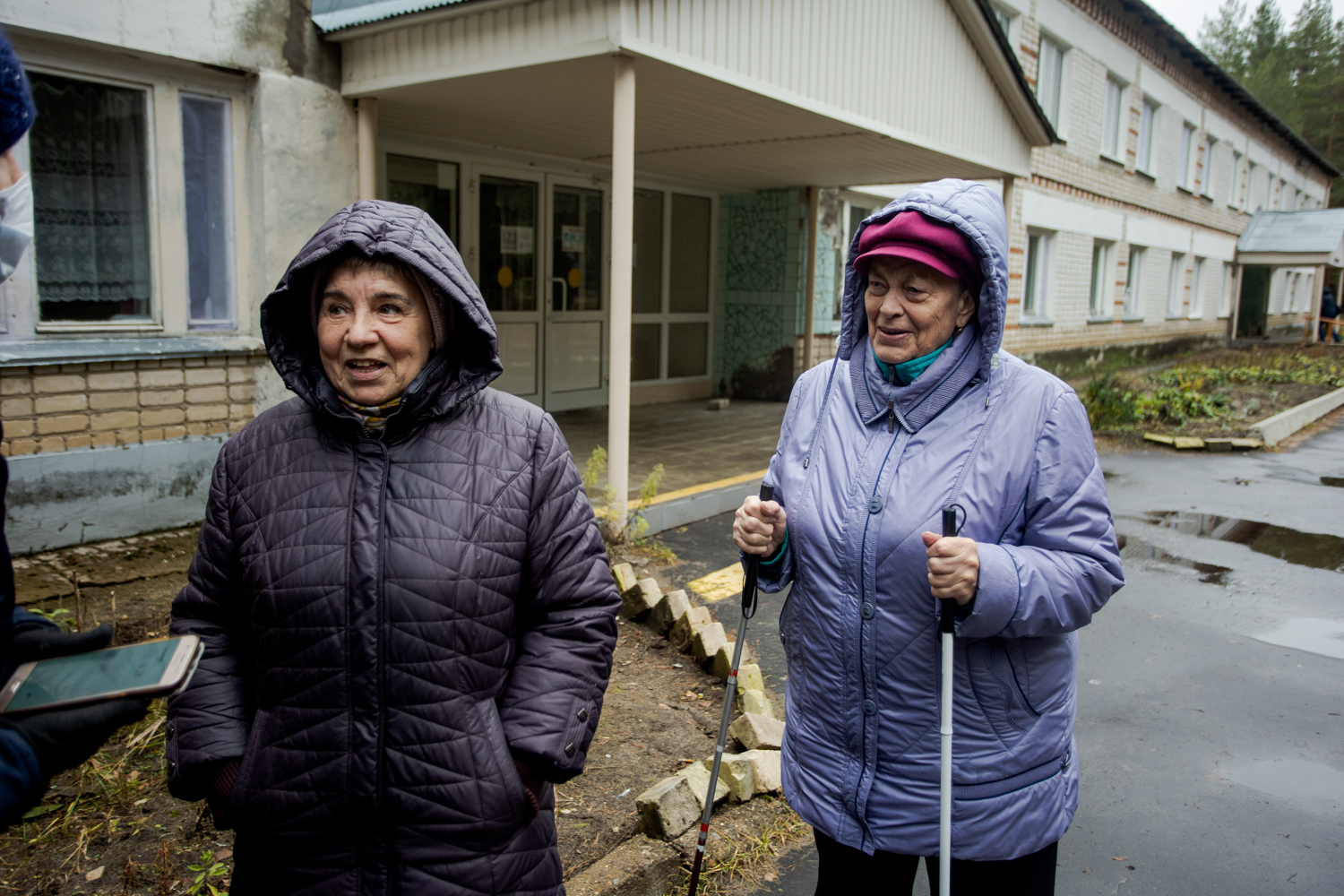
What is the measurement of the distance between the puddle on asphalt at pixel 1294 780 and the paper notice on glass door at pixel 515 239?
8136 mm

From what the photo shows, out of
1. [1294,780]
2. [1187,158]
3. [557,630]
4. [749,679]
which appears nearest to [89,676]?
[557,630]

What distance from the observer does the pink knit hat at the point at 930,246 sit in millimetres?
2088

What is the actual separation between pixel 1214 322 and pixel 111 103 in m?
30.1

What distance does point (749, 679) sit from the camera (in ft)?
13.0

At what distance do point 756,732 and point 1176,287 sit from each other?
1020 inches

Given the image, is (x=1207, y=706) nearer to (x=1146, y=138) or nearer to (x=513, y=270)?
(x=513, y=270)

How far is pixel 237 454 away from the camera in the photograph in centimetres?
191

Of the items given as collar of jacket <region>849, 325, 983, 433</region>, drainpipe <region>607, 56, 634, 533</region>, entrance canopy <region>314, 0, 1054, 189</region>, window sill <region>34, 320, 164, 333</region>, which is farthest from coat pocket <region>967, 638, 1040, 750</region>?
window sill <region>34, 320, 164, 333</region>

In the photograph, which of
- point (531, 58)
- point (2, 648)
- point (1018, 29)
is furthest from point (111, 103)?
point (1018, 29)

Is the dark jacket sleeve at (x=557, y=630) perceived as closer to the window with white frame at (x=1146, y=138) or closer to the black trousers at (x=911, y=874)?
the black trousers at (x=911, y=874)

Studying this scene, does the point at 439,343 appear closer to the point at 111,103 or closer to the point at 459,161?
the point at 111,103

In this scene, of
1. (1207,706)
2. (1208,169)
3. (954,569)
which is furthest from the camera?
(1208,169)

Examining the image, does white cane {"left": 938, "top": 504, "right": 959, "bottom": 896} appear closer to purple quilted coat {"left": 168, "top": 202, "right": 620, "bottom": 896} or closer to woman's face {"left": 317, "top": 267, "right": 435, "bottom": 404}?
purple quilted coat {"left": 168, "top": 202, "right": 620, "bottom": 896}

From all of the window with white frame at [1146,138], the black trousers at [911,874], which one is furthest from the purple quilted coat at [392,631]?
the window with white frame at [1146,138]
